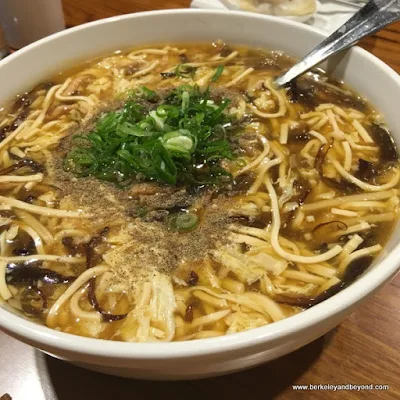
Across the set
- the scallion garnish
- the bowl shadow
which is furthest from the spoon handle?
the bowl shadow

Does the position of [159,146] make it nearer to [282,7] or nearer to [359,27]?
[359,27]

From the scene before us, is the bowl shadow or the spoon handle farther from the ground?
the spoon handle

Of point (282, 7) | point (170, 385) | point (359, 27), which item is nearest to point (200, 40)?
point (359, 27)

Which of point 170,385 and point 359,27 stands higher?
point 359,27

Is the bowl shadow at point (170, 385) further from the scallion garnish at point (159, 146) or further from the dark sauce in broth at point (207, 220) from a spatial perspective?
the scallion garnish at point (159, 146)

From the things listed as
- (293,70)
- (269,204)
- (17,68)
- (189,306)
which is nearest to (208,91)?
(293,70)

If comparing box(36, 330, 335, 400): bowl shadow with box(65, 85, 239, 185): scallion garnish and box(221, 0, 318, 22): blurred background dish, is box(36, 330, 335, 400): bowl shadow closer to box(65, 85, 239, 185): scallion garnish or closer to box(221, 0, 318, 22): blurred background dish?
box(65, 85, 239, 185): scallion garnish

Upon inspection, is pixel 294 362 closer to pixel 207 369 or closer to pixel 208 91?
pixel 207 369
